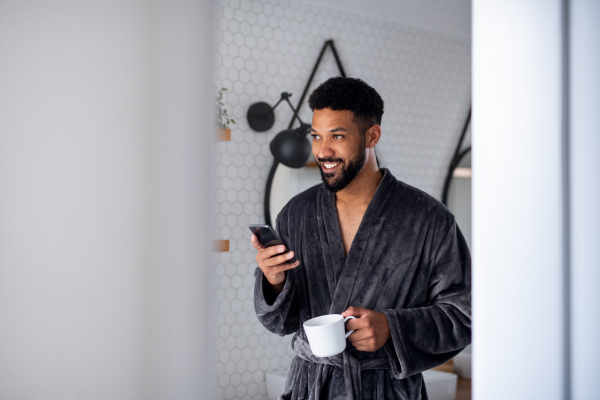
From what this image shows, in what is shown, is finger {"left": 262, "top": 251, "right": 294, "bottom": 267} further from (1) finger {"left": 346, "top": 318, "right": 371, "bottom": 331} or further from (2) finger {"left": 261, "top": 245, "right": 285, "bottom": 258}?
(1) finger {"left": 346, "top": 318, "right": 371, "bottom": 331}

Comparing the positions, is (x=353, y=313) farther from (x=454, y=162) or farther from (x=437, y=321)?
(x=454, y=162)

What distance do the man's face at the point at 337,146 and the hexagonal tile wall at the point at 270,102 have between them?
98cm

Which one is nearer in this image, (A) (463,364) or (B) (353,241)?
(B) (353,241)

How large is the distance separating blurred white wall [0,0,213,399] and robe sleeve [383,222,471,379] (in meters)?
0.93

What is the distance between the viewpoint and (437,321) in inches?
41.5

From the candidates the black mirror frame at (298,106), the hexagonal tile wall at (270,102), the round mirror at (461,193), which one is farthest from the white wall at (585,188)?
the round mirror at (461,193)

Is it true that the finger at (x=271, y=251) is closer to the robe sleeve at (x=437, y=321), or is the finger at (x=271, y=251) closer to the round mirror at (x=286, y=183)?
the robe sleeve at (x=437, y=321)

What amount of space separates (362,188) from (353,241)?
0.56ft

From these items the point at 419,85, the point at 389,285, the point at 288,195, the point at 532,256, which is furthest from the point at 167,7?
the point at 419,85

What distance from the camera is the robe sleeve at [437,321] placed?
1.01m

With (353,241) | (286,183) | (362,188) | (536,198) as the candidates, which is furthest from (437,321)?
(286,183)

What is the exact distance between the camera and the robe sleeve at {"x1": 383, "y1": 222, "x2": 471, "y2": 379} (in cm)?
101

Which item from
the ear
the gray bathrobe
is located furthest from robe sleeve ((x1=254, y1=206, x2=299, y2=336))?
the ear

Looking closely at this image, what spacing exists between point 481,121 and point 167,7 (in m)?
0.11
